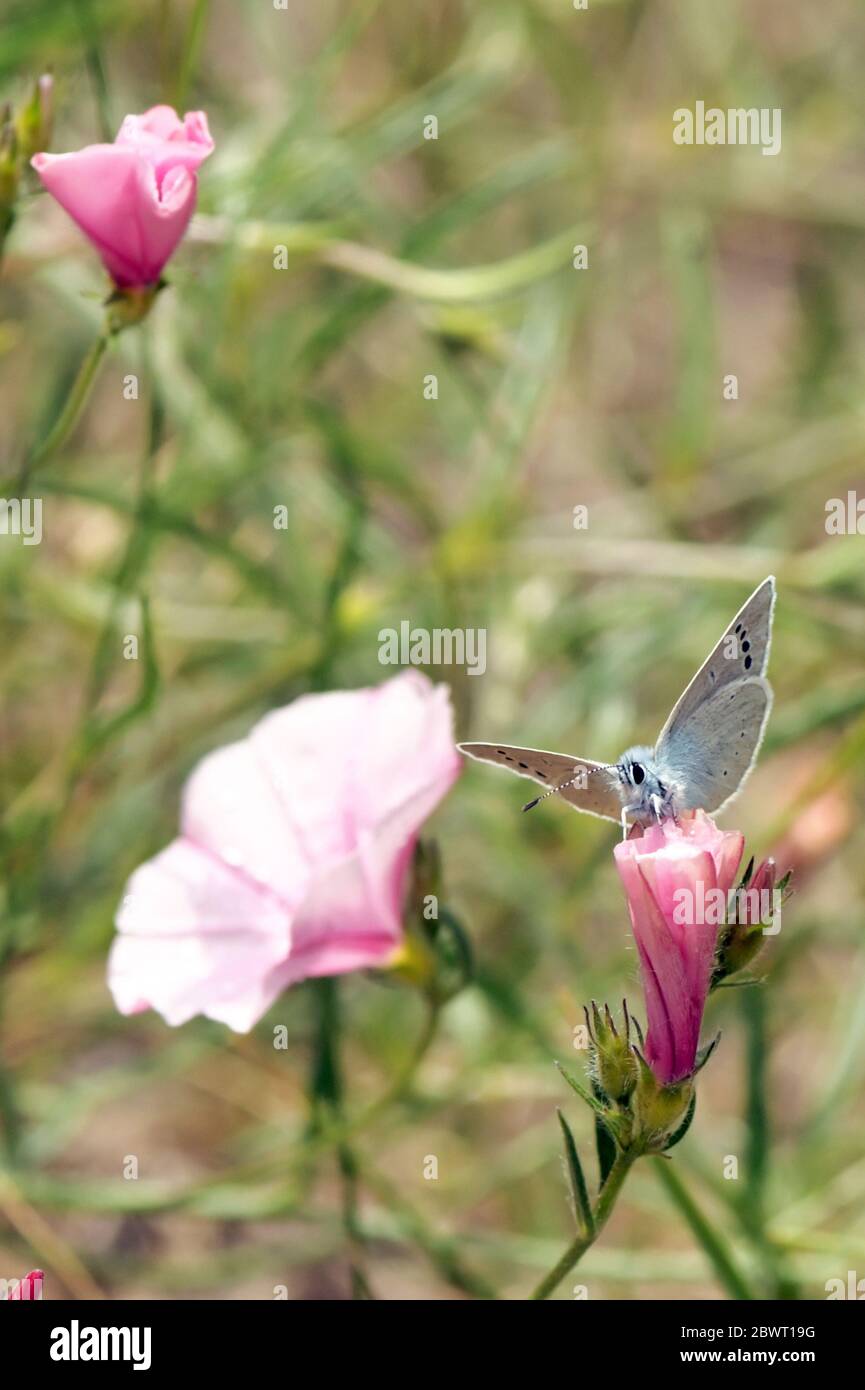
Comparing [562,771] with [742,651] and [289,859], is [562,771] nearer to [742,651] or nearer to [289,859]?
[742,651]

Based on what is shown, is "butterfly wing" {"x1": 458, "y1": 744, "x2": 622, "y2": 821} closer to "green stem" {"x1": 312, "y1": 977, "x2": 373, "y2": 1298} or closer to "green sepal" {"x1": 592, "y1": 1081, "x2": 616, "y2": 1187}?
"green sepal" {"x1": 592, "y1": 1081, "x2": 616, "y2": 1187}

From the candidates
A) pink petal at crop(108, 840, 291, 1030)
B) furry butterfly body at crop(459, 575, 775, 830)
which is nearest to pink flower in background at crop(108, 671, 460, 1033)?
pink petal at crop(108, 840, 291, 1030)

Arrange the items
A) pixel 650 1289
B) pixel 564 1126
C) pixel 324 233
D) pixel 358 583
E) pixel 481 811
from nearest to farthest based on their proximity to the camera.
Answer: pixel 564 1126 < pixel 324 233 < pixel 481 811 < pixel 358 583 < pixel 650 1289

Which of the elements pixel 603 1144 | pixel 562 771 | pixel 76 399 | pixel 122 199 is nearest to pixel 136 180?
pixel 122 199

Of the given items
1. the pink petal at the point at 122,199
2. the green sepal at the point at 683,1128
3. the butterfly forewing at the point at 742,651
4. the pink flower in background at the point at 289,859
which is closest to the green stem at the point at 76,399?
the pink petal at the point at 122,199

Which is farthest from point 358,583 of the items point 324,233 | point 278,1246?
point 278,1246

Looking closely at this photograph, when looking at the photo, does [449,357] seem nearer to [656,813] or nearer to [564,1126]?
[656,813]
